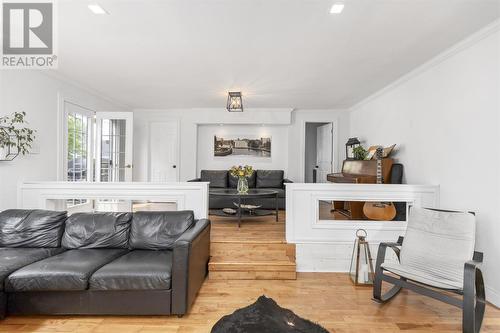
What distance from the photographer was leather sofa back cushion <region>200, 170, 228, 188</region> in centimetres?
621

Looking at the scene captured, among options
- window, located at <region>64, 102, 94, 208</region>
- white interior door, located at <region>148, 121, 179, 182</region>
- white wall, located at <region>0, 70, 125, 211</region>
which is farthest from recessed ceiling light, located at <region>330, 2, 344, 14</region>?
white interior door, located at <region>148, 121, 179, 182</region>

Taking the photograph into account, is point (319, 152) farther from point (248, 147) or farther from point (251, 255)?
point (251, 255)

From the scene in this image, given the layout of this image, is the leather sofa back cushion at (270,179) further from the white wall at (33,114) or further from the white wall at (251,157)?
the white wall at (33,114)

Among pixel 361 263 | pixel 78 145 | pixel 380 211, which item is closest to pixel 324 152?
pixel 380 211

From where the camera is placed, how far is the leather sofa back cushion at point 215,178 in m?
6.21

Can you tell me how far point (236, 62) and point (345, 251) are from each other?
275 cm

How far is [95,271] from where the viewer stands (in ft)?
7.60

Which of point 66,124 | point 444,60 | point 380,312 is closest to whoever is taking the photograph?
point 380,312

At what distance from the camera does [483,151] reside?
268cm

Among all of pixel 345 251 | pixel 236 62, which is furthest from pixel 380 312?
pixel 236 62

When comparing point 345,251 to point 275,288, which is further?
point 345,251

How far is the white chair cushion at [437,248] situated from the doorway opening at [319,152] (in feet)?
13.1

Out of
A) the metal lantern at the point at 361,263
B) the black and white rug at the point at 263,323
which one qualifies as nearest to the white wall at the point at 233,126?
the metal lantern at the point at 361,263

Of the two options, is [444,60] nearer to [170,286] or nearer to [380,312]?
[380,312]
